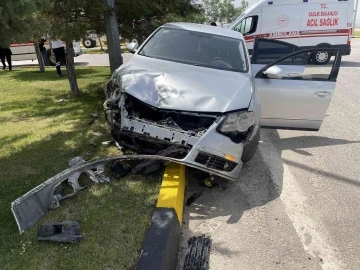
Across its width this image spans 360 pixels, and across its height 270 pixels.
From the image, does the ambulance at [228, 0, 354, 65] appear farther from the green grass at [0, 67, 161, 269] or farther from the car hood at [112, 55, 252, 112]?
the car hood at [112, 55, 252, 112]

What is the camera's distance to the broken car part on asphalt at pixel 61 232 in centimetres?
282

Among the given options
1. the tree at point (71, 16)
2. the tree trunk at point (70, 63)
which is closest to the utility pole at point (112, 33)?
the tree at point (71, 16)

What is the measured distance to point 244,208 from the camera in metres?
3.67

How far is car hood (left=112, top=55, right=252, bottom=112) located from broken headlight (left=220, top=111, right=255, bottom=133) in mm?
81

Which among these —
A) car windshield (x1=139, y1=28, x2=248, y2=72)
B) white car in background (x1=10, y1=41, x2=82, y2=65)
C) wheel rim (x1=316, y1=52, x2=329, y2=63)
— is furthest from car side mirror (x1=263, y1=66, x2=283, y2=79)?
white car in background (x1=10, y1=41, x2=82, y2=65)

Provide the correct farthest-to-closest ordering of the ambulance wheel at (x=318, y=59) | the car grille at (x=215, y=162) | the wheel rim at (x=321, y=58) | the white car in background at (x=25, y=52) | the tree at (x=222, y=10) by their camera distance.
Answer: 1. the tree at (x=222, y=10)
2. the white car in background at (x=25, y=52)
3. the wheel rim at (x=321, y=58)
4. the ambulance wheel at (x=318, y=59)
5. the car grille at (x=215, y=162)

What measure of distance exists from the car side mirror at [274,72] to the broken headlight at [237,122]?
149 centimetres

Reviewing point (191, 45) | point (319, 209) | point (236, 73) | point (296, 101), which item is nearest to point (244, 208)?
point (319, 209)

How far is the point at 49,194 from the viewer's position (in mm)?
3273

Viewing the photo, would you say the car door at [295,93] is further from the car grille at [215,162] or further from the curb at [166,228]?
the curb at [166,228]

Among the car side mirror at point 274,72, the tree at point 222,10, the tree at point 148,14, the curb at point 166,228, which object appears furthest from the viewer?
the tree at point 222,10

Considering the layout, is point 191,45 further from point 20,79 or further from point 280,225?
point 20,79

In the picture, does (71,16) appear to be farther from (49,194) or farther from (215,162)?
(215,162)

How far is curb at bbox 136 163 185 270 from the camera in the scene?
2.57 meters
